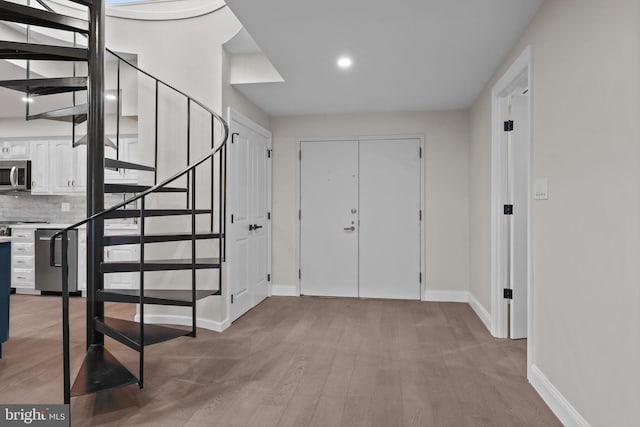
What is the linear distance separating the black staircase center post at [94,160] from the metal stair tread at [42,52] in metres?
0.08

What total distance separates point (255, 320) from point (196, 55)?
2.68 m

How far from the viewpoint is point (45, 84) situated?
9.24ft

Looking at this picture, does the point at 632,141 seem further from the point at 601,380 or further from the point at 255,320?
the point at 255,320

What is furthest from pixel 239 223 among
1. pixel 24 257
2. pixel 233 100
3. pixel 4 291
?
pixel 24 257

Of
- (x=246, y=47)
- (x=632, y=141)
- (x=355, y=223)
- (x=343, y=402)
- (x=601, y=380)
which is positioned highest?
(x=246, y=47)

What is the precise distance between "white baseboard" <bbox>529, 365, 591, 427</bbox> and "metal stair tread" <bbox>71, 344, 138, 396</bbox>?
2328 mm

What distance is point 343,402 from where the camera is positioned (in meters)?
2.38

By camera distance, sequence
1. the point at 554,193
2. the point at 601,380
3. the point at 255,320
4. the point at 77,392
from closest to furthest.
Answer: the point at 601,380 < the point at 77,392 < the point at 554,193 < the point at 255,320

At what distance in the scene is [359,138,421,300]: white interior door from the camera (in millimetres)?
5051

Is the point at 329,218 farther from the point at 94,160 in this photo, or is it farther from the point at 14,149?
the point at 14,149

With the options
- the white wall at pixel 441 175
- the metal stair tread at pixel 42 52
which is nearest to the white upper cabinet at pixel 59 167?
Answer: the metal stair tread at pixel 42 52

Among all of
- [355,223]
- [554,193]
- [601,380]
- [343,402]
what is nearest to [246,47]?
[355,223]

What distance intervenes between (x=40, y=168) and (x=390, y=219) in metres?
4.77

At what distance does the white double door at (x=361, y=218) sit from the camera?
5.07 metres
